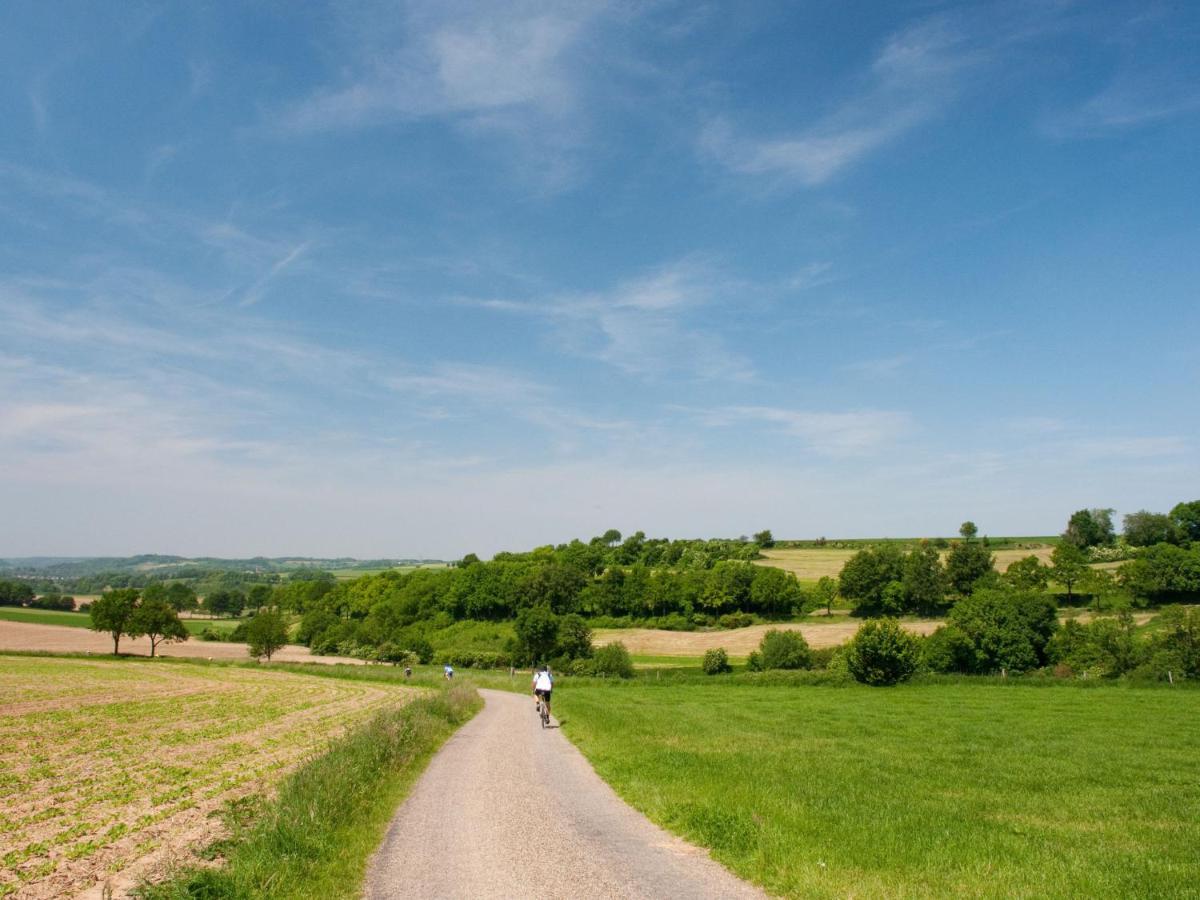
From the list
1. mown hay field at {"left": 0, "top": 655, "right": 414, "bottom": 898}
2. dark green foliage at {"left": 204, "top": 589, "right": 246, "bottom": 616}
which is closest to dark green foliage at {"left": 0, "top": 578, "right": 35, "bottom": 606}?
dark green foliage at {"left": 204, "top": 589, "right": 246, "bottom": 616}

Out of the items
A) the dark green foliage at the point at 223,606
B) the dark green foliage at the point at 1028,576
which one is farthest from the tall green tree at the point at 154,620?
the dark green foliage at the point at 1028,576

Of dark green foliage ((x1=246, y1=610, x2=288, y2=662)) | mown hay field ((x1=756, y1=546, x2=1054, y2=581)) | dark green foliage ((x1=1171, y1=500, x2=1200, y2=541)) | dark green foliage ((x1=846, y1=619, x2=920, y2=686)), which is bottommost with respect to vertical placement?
dark green foliage ((x1=246, y1=610, x2=288, y2=662))

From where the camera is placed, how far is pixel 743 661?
87.5 m

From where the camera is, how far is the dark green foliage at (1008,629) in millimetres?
77000

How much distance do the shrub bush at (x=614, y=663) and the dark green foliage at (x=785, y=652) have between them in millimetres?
15241

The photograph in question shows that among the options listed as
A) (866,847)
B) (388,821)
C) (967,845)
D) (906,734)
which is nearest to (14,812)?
(388,821)

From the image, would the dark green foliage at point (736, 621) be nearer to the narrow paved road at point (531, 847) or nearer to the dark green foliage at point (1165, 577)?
the dark green foliage at point (1165, 577)

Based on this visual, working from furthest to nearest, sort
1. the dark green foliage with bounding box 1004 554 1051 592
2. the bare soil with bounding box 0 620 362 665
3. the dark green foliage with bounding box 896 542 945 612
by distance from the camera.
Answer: the dark green foliage with bounding box 896 542 945 612
the dark green foliage with bounding box 1004 554 1051 592
the bare soil with bounding box 0 620 362 665

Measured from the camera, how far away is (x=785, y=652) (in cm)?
7919

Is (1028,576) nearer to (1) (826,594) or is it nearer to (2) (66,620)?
(1) (826,594)

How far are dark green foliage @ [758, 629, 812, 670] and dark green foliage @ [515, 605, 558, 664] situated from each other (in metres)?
28.4

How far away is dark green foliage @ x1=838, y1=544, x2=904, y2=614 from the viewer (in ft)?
374

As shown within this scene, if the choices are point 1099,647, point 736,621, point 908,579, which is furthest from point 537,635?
point 1099,647

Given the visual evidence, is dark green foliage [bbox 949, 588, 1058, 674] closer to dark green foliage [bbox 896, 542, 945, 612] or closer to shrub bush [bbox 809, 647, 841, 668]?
shrub bush [bbox 809, 647, 841, 668]
